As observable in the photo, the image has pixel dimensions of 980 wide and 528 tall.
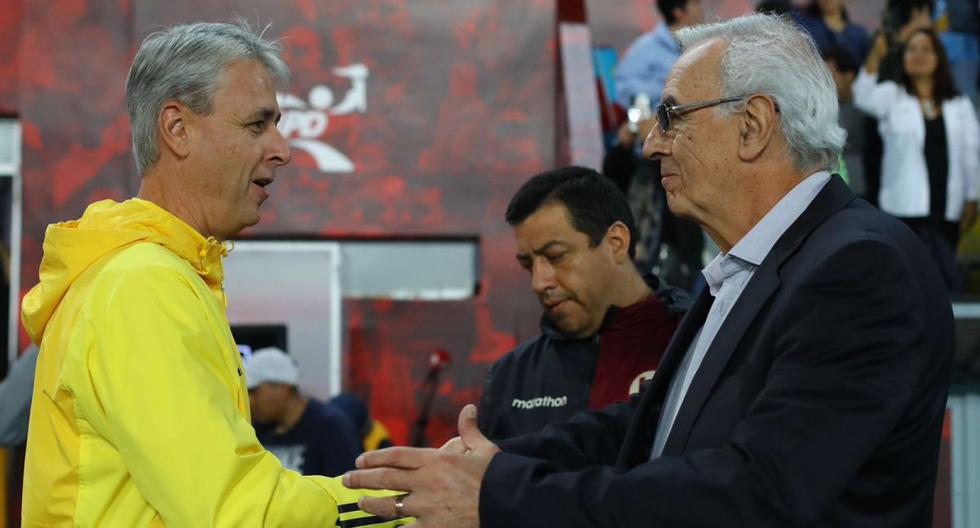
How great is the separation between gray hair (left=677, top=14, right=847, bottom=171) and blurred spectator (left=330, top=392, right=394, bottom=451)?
19.3 ft

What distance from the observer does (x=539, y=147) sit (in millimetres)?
10484

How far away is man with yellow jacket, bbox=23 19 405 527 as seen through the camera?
8.68ft

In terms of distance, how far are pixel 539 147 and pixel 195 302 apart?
25.6ft

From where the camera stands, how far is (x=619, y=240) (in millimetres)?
4637

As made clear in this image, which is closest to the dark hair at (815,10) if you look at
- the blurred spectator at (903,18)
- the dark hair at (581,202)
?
the blurred spectator at (903,18)

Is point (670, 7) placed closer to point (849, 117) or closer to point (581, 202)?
point (849, 117)

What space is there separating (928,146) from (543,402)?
14.6 ft

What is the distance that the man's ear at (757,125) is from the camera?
2.86 m

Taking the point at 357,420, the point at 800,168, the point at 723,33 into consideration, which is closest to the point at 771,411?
the point at 800,168

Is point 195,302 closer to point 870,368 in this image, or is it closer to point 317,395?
point 870,368

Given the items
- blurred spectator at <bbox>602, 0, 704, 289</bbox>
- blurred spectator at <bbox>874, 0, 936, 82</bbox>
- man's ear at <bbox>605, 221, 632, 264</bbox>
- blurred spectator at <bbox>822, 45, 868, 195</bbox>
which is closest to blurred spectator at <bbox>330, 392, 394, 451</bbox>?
blurred spectator at <bbox>602, 0, 704, 289</bbox>

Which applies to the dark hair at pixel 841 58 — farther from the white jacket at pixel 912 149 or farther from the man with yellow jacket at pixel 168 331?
the man with yellow jacket at pixel 168 331

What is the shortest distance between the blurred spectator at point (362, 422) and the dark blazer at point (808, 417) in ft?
19.8

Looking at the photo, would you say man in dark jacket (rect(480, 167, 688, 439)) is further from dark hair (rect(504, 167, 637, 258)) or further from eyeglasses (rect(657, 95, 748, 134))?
eyeglasses (rect(657, 95, 748, 134))
